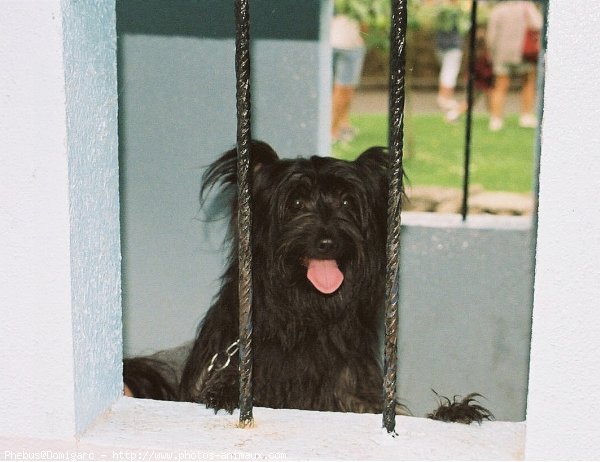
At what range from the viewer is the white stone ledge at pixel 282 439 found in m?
1.77

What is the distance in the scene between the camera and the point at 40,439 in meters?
1.82

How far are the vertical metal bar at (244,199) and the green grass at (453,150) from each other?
8965mm

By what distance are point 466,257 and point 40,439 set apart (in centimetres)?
329

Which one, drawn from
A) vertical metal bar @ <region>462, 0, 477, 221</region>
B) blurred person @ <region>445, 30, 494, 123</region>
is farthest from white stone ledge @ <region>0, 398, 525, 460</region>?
blurred person @ <region>445, 30, 494, 123</region>

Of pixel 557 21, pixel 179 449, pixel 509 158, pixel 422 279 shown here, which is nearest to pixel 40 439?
pixel 179 449

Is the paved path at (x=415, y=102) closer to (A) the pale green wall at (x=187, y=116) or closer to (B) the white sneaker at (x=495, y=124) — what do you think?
(B) the white sneaker at (x=495, y=124)

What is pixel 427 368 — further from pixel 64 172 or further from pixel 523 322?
pixel 64 172

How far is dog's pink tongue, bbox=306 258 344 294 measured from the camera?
3.25 meters

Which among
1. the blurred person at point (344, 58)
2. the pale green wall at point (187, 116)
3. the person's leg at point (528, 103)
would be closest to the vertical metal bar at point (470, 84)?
the pale green wall at point (187, 116)

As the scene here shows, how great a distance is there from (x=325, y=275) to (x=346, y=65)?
7222mm

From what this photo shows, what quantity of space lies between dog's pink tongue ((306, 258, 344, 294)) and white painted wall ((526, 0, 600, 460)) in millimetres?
1614

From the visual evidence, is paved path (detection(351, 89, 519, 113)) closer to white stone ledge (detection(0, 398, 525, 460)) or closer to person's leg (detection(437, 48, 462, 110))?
person's leg (detection(437, 48, 462, 110))

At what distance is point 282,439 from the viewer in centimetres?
182

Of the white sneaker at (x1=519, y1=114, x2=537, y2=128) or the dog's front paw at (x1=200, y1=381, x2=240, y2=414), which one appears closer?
the dog's front paw at (x1=200, y1=381, x2=240, y2=414)
